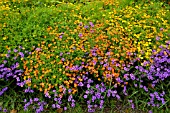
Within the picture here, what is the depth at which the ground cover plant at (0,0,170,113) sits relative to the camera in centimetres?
383

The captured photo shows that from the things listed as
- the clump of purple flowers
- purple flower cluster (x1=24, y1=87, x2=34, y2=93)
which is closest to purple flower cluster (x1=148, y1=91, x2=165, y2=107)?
the clump of purple flowers

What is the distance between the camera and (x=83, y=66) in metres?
3.89

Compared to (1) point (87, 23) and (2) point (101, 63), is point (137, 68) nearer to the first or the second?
(2) point (101, 63)

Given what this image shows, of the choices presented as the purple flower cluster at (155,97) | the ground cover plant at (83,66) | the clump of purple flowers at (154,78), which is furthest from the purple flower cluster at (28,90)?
the purple flower cluster at (155,97)

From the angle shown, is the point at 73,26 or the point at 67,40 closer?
the point at 67,40

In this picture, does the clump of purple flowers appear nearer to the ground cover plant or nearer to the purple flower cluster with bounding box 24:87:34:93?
the ground cover plant

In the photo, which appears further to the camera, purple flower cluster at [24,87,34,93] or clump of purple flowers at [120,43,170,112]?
clump of purple flowers at [120,43,170,112]

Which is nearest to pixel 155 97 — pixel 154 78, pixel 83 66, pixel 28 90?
pixel 154 78

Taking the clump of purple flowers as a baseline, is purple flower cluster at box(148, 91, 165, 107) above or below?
below

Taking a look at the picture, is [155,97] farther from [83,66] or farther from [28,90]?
[28,90]

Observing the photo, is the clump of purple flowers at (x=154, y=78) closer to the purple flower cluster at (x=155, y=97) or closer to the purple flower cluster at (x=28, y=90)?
the purple flower cluster at (x=155, y=97)

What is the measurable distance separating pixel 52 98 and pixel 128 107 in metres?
1.01

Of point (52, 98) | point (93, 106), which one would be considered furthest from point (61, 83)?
point (93, 106)

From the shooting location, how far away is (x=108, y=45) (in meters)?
4.16
